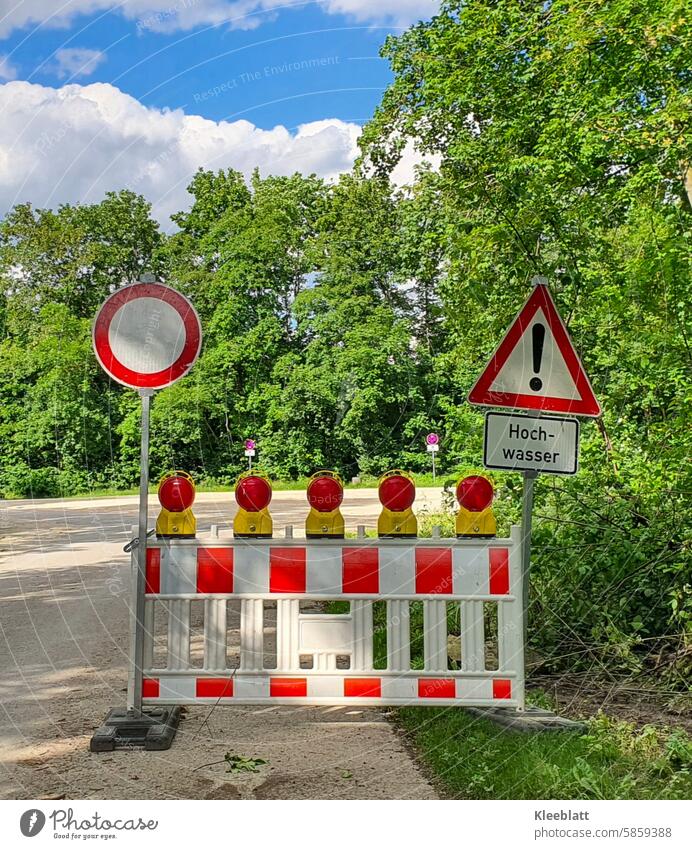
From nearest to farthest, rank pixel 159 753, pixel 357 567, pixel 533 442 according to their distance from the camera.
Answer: pixel 159 753
pixel 357 567
pixel 533 442

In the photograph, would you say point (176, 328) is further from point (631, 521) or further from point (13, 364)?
point (631, 521)

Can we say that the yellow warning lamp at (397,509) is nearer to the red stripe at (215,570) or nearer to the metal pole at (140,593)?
the red stripe at (215,570)

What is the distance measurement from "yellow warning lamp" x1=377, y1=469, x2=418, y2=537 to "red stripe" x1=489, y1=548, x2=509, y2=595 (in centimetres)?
41

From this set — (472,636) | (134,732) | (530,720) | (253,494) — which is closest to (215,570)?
(253,494)

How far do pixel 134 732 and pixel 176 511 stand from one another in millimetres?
1079

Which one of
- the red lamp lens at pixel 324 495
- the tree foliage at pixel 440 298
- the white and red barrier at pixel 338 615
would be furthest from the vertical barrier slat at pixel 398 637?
the tree foliage at pixel 440 298

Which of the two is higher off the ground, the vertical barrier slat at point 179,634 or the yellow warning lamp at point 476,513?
the yellow warning lamp at point 476,513

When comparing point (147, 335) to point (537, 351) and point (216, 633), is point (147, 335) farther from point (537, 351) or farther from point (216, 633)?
point (537, 351)

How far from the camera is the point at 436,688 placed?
12.8 ft

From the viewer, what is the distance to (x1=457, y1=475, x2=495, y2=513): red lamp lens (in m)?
3.91

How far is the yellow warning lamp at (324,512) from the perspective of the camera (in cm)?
390

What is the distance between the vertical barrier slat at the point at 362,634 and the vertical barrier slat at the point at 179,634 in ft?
2.78

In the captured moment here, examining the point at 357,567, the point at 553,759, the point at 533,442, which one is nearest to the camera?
the point at 553,759

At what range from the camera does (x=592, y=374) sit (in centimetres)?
553
